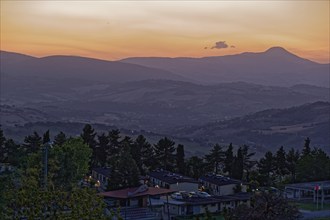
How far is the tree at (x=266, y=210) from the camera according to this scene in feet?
85.1

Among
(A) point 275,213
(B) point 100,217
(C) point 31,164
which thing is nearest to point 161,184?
(C) point 31,164

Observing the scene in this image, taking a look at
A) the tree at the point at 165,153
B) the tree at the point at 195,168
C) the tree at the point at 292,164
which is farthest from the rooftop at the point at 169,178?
the tree at the point at 292,164

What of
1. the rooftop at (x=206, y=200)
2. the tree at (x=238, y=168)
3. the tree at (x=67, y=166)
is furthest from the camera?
the tree at (x=238, y=168)

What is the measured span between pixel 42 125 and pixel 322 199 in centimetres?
14517

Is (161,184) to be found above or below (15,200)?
below

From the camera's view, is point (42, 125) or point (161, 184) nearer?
point (161, 184)

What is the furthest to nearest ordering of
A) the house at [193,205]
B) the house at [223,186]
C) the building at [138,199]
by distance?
the house at [223,186], the building at [138,199], the house at [193,205]

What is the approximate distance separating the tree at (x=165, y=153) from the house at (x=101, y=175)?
7.39 m

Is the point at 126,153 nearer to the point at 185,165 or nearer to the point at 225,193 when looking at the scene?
the point at 225,193

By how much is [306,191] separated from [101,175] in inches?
957

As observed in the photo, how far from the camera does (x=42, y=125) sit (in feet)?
629

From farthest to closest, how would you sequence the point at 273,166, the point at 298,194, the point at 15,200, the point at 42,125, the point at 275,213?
1. the point at 42,125
2. the point at 273,166
3. the point at 298,194
4. the point at 275,213
5. the point at 15,200

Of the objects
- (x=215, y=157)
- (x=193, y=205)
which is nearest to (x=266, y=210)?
(x=193, y=205)

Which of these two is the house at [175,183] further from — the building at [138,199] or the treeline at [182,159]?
the building at [138,199]
